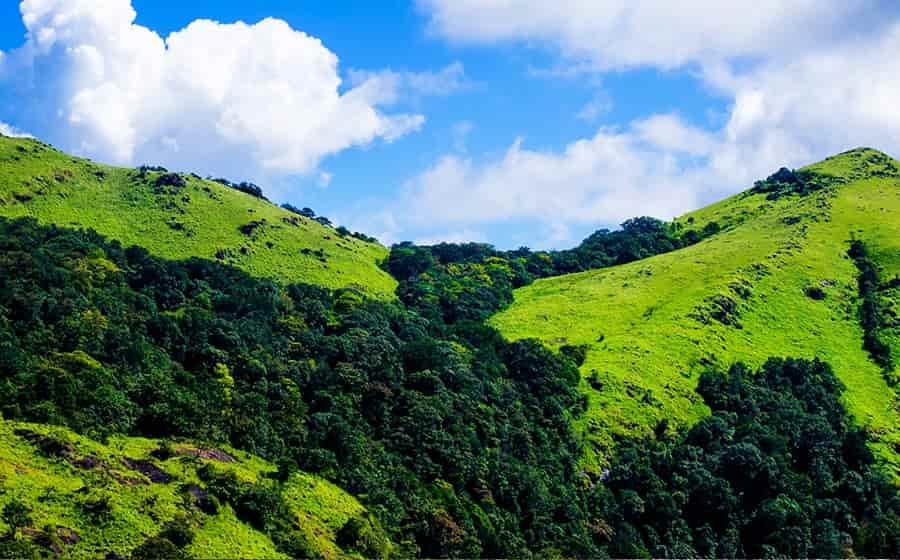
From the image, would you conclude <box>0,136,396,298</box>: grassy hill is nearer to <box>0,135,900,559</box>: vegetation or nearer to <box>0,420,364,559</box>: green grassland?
<box>0,135,900,559</box>: vegetation

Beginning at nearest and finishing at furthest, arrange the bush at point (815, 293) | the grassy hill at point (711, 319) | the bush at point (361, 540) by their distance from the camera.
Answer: the bush at point (361, 540) < the grassy hill at point (711, 319) < the bush at point (815, 293)

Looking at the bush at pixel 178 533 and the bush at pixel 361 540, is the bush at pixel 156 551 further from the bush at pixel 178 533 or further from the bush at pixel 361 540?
the bush at pixel 361 540

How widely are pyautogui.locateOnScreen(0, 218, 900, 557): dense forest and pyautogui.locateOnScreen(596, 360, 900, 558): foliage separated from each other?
0.27m

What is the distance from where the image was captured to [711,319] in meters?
153

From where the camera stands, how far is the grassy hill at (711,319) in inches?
5049

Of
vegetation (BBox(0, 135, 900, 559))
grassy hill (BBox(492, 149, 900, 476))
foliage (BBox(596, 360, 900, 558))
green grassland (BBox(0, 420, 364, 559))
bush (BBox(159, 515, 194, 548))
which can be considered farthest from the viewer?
grassy hill (BBox(492, 149, 900, 476))

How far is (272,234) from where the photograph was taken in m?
178

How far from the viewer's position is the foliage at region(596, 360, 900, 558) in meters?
104

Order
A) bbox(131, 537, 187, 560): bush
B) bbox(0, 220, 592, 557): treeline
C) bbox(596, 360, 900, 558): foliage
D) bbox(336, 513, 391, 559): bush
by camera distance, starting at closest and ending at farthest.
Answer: bbox(131, 537, 187, 560): bush < bbox(336, 513, 391, 559): bush < bbox(0, 220, 592, 557): treeline < bbox(596, 360, 900, 558): foliage

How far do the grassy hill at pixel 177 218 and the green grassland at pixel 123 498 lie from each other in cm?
8377

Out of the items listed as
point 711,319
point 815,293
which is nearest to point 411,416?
point 711,319

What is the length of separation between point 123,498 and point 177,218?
380 ft

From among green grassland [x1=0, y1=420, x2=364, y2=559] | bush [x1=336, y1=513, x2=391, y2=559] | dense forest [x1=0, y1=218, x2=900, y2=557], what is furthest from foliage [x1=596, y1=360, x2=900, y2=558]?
green grassland [x1=0, y1=420, x2=364, y2=559]

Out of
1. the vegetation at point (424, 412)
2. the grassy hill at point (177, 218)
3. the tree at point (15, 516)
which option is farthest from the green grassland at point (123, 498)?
the grassy hill at point (177, 218)
